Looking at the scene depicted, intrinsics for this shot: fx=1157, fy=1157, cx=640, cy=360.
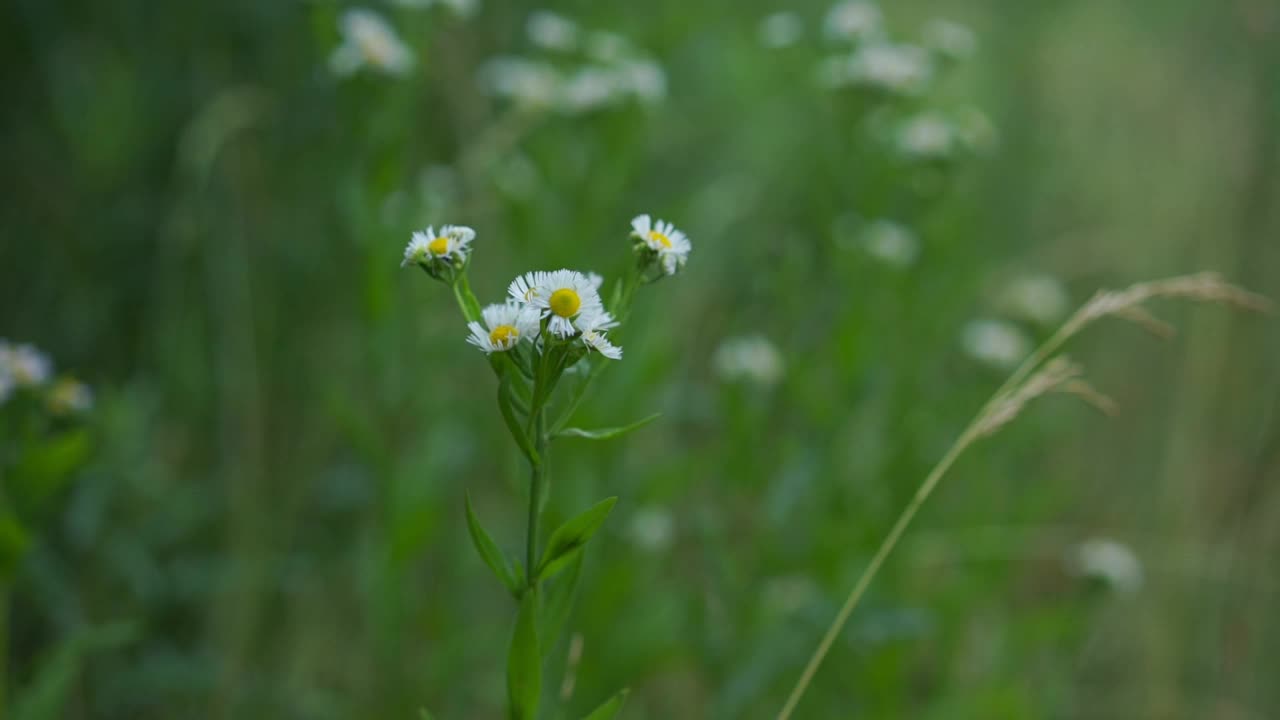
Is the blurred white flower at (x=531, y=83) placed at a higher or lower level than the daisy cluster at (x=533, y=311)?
higher

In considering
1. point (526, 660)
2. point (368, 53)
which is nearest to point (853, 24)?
point (368, 53)

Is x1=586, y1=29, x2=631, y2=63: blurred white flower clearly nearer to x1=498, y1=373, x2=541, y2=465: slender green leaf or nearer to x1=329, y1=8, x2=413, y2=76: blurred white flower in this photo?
x1=329, y1=8, x2=413, y2=76: blurred white flower

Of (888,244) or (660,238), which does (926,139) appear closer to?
(888,244)

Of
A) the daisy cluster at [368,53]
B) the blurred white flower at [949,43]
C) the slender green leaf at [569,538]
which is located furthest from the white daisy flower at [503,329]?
the blurred white flower at [949,43]

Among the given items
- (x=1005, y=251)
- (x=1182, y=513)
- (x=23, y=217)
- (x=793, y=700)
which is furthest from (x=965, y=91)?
(x=793, y=700)

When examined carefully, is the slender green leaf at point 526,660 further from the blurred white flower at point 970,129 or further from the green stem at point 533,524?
the blurred white flower at point 970,129
